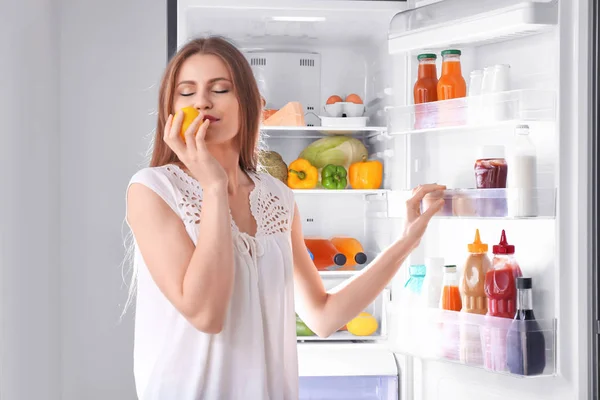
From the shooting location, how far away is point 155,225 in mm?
1201

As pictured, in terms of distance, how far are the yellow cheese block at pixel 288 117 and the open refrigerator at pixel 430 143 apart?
0.05m

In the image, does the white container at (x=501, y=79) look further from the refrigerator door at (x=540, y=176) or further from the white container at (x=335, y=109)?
→ the white container at (x=335, y=109)

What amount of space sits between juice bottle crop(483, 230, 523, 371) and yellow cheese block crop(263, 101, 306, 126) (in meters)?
0.89

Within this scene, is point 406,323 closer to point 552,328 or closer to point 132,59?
point 552,328

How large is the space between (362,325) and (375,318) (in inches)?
4.6

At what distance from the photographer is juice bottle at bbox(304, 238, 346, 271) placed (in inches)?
99.2

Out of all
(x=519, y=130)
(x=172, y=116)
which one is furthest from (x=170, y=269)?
(x=519, y=130)

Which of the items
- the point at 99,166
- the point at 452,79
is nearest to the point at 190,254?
the point at 452,79

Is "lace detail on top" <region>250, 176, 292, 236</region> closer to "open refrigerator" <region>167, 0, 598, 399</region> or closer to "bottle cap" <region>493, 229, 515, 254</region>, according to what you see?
"open refrigerator" <region>167, 0, 598, 399</region>

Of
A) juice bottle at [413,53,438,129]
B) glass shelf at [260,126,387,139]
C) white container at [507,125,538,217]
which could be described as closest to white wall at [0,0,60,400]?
glass shelf at [260,126,387,139]

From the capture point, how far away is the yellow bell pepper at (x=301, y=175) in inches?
101

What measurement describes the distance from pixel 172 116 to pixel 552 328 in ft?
3.73

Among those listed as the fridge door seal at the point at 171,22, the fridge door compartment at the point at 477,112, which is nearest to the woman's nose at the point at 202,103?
the fridge door compartment at the point at 477,112

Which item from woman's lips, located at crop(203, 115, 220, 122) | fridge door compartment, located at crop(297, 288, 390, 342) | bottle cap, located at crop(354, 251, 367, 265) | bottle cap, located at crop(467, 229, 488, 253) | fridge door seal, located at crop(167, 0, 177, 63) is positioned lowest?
fridge door compartment, located at crop(297, 288, 390, 342)
